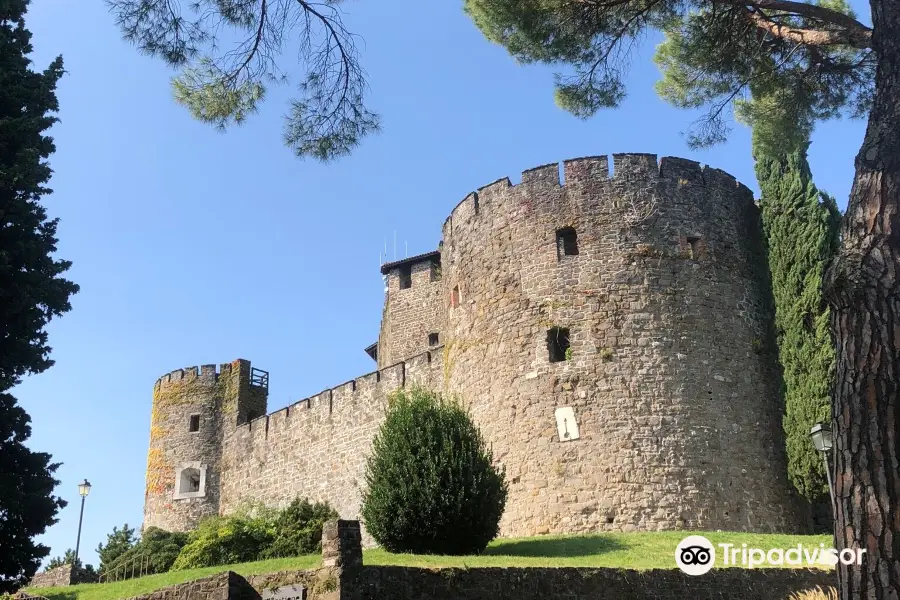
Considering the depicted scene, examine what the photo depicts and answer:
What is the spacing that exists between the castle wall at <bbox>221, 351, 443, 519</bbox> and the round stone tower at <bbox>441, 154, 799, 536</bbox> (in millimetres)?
3460

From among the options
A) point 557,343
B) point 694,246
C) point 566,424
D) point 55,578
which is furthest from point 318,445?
point 694,246

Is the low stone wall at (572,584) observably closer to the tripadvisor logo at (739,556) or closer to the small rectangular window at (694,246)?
the tripadvisor logo at (739,556)

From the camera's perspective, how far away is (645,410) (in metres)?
16.0

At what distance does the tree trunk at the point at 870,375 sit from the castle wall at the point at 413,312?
2163 cm

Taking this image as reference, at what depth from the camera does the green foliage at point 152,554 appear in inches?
863

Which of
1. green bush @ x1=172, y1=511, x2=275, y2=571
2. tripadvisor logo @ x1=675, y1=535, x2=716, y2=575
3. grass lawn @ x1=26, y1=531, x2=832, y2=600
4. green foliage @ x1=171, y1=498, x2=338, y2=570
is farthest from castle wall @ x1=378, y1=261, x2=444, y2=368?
tripadvisor logo @ x1=675, y1=535, x2=716, y2=575

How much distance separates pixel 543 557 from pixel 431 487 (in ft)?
6.54

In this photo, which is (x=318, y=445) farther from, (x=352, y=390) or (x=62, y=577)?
(x=62, y=577)

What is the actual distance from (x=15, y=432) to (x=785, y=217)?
13.9 meters

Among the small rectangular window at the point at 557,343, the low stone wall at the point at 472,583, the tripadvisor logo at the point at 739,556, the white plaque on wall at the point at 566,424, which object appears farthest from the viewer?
the small rectangular window at the point at 557,343

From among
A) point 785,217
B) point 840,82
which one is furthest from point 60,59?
point 785,217

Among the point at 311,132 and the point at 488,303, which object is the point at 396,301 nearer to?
the point at 488,303

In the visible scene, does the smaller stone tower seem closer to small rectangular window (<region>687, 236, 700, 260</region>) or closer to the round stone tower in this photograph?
the round stone tower

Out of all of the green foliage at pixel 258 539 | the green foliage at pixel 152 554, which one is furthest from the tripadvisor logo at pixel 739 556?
the green foliage at pixel 152 554
